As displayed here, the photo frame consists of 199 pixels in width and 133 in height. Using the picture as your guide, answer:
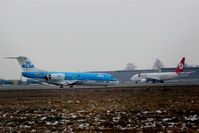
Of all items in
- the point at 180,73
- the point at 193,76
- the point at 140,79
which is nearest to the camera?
the point at 180,73

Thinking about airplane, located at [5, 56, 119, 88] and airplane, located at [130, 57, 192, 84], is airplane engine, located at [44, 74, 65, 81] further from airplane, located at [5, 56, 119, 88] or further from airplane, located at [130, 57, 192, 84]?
airplane, located at [130, 57, 192, 84]

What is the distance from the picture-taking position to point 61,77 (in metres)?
65.4

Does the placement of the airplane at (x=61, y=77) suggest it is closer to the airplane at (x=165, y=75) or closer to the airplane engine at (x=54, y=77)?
the airplane engine at (x=54, y=77)

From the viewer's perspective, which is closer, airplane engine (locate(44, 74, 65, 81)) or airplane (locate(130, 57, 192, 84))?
airplane engine (locate(44, 74, 65, 81))

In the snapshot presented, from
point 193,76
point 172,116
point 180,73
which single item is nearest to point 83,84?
point 180,73

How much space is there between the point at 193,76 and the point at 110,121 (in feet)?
369

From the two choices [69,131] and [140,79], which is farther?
[140,79]

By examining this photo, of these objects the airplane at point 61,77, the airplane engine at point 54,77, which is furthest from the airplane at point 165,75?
the airplane engine at point 54,77

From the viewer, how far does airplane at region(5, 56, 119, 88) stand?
63.0m

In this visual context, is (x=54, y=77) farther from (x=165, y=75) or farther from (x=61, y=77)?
(x=165, y=75)

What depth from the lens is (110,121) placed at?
13789 mm

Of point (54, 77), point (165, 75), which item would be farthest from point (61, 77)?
point (165, 75)

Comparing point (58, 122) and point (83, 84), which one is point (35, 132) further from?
point (83, 84)

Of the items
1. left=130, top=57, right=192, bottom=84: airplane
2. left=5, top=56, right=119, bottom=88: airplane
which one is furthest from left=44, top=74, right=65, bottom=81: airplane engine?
left=130, top=57, right=192, bottom=84: airplane
